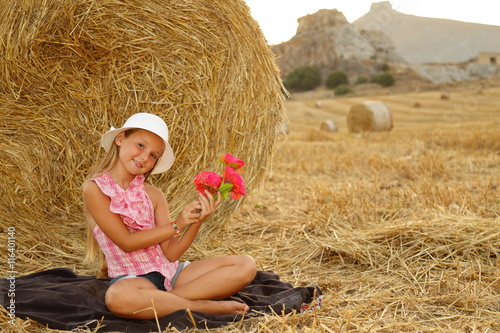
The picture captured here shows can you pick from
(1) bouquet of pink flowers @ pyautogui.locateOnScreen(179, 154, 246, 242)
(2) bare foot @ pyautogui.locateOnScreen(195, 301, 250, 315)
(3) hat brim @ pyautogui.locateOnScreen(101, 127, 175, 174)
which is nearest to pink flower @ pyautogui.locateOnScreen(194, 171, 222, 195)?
(1) bouquet of pink flowers @ pyautogui.locateOnScreen(179, 154, 246, 242)

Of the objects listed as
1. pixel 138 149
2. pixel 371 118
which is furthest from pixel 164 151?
pixel 371 118

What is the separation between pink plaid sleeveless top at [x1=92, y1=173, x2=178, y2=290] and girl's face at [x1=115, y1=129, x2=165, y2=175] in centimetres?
10

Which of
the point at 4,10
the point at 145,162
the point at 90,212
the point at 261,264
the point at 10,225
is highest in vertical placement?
the point at 4,10

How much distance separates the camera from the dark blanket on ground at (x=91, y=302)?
7.25 feet

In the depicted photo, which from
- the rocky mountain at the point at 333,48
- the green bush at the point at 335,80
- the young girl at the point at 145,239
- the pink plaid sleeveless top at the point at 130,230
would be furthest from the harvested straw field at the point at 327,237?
the rocky mountain at the point at 333,48

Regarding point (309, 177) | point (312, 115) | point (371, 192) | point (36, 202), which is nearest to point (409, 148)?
point (309, 177)

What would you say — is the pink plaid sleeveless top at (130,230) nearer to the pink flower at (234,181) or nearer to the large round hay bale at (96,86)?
the pink flower at (234,181)

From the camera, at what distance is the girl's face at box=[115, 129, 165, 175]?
8.16ft

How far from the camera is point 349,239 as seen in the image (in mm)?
3172

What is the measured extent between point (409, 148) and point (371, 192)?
3.60m

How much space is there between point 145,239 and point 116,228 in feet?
0.49

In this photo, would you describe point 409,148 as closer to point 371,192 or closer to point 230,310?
point 371,192

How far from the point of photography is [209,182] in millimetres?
2221

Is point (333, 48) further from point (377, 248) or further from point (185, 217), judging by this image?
point (185, 217)
